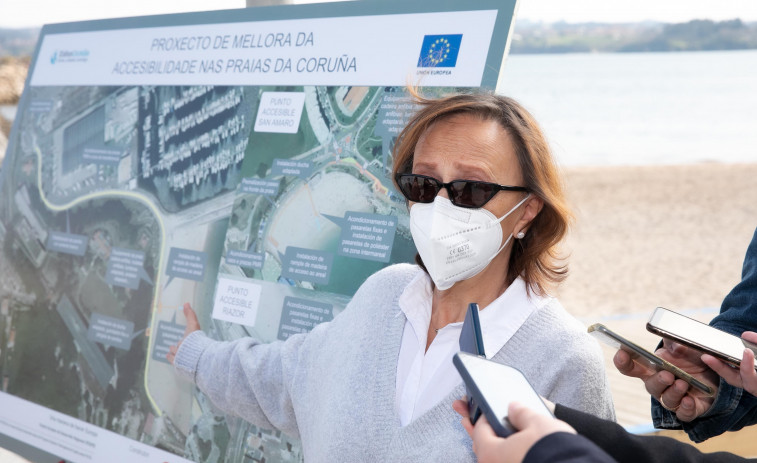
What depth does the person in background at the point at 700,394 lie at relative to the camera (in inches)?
73.4

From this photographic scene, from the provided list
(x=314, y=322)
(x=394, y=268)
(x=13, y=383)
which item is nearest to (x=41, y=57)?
(x=13, y=383)

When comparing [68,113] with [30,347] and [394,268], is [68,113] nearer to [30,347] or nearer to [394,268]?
[30,347]

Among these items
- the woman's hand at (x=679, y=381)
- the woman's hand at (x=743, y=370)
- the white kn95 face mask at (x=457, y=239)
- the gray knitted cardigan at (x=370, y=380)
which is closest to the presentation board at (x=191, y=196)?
the gray knitted cardigan at (x=370, y=380)

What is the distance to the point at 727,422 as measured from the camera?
6.42 ft

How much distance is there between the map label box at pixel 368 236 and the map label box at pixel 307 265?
8 cm

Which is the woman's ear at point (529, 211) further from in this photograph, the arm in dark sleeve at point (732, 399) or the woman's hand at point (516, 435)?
the woman's hand at point (516, 435)

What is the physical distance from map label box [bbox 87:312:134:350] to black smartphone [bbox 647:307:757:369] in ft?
7.48

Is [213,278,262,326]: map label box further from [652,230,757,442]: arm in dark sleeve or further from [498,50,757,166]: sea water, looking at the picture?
[498,50,757,166]: sea water

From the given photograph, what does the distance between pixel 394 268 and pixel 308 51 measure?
106cm

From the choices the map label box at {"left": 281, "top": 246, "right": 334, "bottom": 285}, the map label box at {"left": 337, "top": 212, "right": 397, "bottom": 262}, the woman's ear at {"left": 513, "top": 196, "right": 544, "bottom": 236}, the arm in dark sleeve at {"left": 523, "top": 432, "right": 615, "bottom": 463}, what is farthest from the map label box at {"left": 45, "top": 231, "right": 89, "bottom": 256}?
the arm in dark sleeve at {"left": 523, "top": 432, "right": 615, "bottom": 463}

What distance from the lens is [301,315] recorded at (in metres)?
2.70

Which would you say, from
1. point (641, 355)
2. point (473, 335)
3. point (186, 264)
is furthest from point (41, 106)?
point (641, 355)

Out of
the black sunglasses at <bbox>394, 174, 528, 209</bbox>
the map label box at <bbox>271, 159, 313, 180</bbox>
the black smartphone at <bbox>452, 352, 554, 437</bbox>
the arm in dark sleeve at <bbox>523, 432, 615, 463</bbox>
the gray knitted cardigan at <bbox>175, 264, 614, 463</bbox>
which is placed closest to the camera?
the arm in dark sleeve at <bbox>523, 432, 615, 463</bbox>

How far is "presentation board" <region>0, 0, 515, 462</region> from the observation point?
2615 mm
